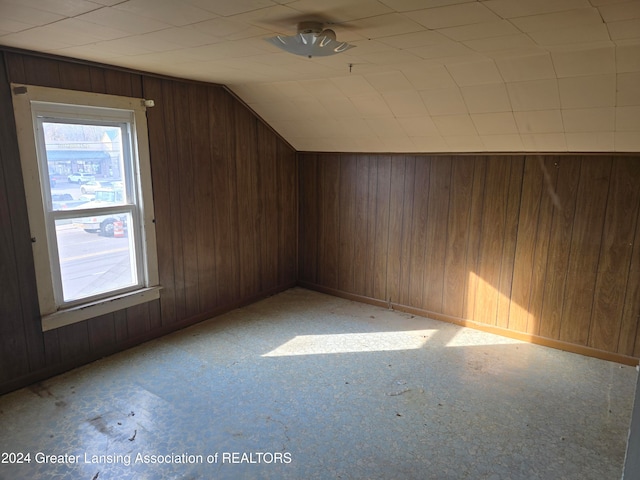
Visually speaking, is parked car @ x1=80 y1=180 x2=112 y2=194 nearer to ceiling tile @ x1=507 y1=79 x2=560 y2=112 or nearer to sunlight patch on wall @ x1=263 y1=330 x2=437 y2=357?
sunlight patch on wall @ x1=263 y1=330 x2=437 y2=357

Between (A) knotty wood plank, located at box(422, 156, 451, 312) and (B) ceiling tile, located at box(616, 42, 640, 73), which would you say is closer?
(B) ceiling tile, located at box(616, 42, 640, 73)

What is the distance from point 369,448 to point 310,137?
2.99 meters

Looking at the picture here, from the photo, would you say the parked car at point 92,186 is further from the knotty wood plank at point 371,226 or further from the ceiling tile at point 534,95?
the ceiling tile at point 534,95

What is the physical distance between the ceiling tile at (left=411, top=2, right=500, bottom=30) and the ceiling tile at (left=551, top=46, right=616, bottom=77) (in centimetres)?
75

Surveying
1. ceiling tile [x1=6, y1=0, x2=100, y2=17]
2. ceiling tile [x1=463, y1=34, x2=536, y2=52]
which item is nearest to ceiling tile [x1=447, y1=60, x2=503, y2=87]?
ceiling tile [x1=463, y1=34, x2=536, y2=52]

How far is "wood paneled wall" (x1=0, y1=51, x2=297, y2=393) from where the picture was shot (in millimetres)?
2652

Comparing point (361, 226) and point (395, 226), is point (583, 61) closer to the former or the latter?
point (395, 226)

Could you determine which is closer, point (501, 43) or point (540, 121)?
point (501, 43)

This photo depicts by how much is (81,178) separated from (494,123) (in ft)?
9.77

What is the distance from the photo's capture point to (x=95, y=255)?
10.3 ft

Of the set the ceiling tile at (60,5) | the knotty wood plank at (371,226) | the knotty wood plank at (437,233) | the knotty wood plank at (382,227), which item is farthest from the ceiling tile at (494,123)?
the ceiling tile at (60,5)

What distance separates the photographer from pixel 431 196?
392 centimetres

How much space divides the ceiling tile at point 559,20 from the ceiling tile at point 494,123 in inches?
45.5

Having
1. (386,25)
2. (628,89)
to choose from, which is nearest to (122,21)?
(386,25)
